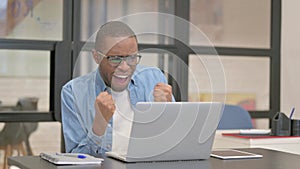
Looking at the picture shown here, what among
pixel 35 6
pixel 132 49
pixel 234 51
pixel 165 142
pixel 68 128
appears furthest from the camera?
pixel 234 51

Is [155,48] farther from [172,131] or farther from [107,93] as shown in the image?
[172,131]

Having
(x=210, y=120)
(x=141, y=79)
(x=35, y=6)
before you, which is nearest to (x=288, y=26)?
(x=35, y=6)

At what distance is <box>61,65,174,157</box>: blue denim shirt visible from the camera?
2098 millimetres

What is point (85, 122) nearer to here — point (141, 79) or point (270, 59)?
point (141, 79)

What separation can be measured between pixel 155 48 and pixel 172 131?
85.2 inches

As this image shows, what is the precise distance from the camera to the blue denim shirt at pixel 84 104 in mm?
2098

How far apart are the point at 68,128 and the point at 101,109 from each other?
1.12ft

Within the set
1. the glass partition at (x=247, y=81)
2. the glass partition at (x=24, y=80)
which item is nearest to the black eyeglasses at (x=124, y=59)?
the glass partition at (x=24, y=80)

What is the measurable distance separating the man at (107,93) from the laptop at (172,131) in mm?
109

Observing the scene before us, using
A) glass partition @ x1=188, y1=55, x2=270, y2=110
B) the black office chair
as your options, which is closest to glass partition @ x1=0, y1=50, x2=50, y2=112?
the black office chair

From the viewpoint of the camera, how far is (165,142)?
175 cm

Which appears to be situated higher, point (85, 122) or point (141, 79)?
point (141, 79)

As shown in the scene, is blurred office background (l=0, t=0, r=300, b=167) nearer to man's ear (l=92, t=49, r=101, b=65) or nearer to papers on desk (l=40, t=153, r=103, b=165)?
man's ear (l=92, t=49, r=101, b=65)

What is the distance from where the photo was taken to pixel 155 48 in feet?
12.7
